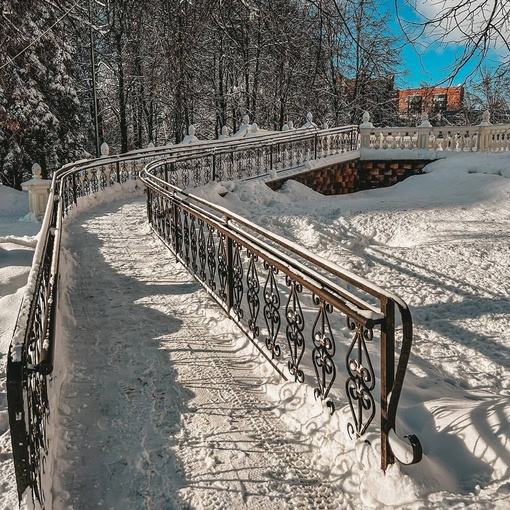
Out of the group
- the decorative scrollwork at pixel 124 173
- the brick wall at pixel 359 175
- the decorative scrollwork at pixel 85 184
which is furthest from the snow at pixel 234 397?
the brick wall at pixel 359 175

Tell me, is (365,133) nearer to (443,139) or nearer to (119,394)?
(443,139)

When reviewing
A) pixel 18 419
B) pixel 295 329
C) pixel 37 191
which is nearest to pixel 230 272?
pixel 295 329

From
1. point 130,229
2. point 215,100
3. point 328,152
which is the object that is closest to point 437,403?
point 130,229

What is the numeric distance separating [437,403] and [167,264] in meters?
5.15

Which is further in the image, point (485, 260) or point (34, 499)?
point (485, 260)

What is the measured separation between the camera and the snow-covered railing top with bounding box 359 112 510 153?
19906 millimetres

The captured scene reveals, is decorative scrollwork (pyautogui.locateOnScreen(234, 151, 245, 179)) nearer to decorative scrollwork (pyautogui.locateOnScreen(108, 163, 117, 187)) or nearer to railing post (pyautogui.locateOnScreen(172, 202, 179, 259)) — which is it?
decorative scrollwork (pyautogui.locateOnScreen(108, 163, 117, 187))

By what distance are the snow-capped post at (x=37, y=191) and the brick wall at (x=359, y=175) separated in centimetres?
883

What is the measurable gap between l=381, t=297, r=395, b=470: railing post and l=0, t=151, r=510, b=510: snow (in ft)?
0.34

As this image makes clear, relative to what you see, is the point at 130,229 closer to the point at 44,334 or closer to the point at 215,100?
the point at 44,334

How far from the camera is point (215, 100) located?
32.3 metres

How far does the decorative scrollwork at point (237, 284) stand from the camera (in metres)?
5.42

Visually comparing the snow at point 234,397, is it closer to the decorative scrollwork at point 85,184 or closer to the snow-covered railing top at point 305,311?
the snow-covered railing top at point 305,311

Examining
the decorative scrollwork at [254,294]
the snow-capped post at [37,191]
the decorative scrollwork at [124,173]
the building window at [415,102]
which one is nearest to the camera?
the decorative scrollwork at [254,294]
